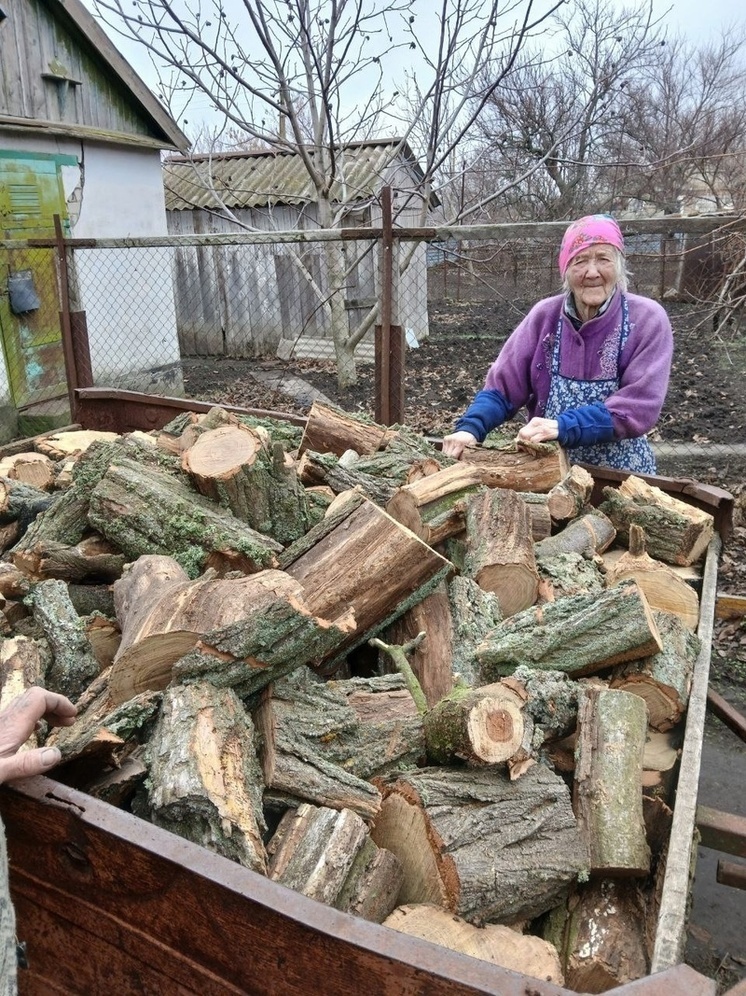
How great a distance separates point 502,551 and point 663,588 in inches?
22.0

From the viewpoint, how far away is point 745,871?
2072mm

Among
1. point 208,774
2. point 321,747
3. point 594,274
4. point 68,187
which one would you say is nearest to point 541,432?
point 594,274

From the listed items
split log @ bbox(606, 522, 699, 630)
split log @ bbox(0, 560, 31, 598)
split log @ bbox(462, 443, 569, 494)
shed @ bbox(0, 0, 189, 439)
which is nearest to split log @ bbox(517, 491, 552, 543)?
split log @ bbox(462, 443, 569, 494)

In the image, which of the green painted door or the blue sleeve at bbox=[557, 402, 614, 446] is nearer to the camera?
the blue sleeve at bbox=[557, 402, 614, 446]

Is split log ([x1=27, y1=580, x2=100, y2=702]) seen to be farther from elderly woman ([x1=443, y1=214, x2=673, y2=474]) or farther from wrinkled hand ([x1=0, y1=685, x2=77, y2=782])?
elderly woman ([x1=443, y1=214, x2=673, y2=474])

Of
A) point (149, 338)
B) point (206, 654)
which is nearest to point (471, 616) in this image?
point (206, 654)

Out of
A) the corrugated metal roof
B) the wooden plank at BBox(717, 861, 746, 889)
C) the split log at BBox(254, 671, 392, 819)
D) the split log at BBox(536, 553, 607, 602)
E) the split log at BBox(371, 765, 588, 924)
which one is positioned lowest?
the wooden plank at BBox(717, 861, 746, 889)

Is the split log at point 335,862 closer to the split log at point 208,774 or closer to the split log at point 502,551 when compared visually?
the split log at point 208,774

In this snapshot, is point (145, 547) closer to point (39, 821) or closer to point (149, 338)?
point (39, 821)

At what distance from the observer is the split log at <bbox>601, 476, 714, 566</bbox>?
2.78 metres

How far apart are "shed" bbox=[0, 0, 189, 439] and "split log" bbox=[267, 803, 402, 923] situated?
7.40 meters

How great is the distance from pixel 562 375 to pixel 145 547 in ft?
6.22

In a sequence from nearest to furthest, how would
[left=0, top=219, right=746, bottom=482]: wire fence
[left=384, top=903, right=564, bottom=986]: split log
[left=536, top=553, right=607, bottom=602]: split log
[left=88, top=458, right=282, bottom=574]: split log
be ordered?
[left=384, top=903, right=564, bottom=986]: split log → [left=88, top=458, right=282, bottom=574]: split log → [left=536, top=553, right=607, bottom=602]: split log → [left=0, top=219, right=746, bottom=482]: wire fence

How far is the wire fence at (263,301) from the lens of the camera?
5230 mm
